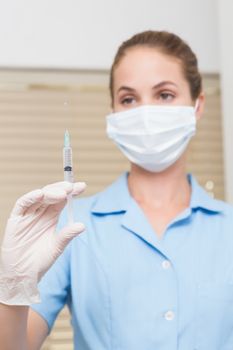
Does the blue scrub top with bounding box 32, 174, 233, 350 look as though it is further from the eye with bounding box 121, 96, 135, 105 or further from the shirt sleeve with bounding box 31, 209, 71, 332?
the eye with bounding box 121, 96, 135, 105

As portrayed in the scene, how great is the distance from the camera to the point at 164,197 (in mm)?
1654

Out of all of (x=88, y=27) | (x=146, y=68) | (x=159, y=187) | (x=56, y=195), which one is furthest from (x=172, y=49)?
(x=88, y=27)

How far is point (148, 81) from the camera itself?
5.21 feet

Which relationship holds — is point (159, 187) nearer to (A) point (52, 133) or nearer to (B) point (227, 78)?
(B) point (227, 78)

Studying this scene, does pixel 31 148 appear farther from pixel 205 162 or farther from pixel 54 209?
pixel 54 209

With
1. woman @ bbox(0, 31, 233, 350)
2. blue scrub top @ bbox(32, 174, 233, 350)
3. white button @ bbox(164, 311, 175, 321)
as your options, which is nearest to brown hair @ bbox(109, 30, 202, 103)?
woman @ bbox(0, 31, 233, 350)

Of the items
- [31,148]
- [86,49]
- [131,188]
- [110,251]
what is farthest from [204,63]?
[110,251]

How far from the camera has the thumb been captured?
1.21 meters

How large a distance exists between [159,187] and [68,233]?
486 millimetres

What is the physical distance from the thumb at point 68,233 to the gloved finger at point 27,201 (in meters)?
0.07

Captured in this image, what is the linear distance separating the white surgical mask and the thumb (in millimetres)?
446

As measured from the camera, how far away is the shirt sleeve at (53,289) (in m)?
1.50

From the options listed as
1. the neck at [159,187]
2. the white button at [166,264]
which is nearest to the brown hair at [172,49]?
the neck at [159,187]

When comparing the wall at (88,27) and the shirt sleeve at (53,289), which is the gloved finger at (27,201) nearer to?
the shirt sleeve at (53,289)
